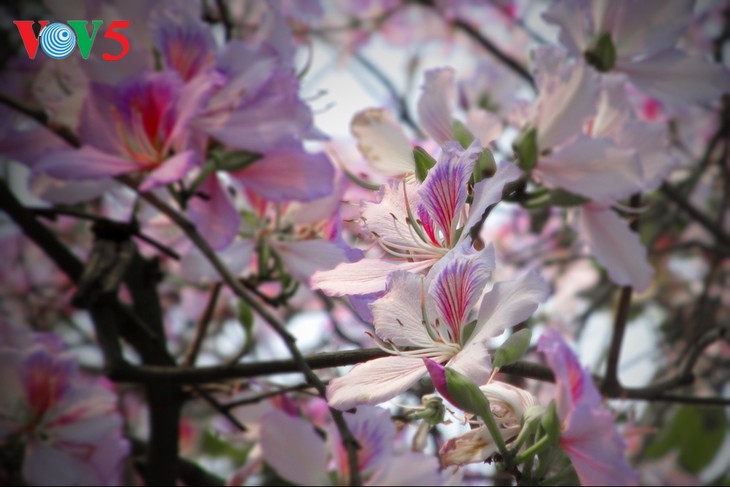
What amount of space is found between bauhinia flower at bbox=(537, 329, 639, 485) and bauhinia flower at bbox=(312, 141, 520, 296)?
10 centimetres

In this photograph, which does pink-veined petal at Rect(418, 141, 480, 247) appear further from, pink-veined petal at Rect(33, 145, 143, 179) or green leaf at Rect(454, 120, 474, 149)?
pink-veined petal at Rect(33, 145, 143, 179)

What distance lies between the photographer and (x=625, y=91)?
85cm

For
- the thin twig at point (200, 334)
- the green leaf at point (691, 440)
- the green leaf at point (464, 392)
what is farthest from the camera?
the green leaf at point (691, 440)

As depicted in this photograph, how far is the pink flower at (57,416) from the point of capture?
37.7 inches

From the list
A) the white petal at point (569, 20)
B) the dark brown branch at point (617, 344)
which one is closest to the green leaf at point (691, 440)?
the dark brown branch at point (617, 344)

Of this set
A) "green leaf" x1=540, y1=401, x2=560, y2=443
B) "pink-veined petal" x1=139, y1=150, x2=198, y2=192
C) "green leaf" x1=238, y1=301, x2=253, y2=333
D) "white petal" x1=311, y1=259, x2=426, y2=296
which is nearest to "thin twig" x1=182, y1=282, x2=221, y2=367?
"green leaf" x1=238, y1=301, x2=253, y2=333

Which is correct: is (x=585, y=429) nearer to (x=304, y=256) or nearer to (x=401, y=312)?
(x=401, y=312)

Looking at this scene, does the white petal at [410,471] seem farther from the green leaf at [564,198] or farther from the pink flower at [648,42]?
the pink flower at [648,42]

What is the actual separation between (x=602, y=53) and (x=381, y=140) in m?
0.31

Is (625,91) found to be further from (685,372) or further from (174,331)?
(174,331)

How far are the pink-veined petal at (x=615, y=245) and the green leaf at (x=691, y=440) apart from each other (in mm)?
628

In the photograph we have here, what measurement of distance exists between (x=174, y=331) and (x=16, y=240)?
55 cm

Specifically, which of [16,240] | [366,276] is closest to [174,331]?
[16,240]

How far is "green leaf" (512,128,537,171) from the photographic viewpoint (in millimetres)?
792
